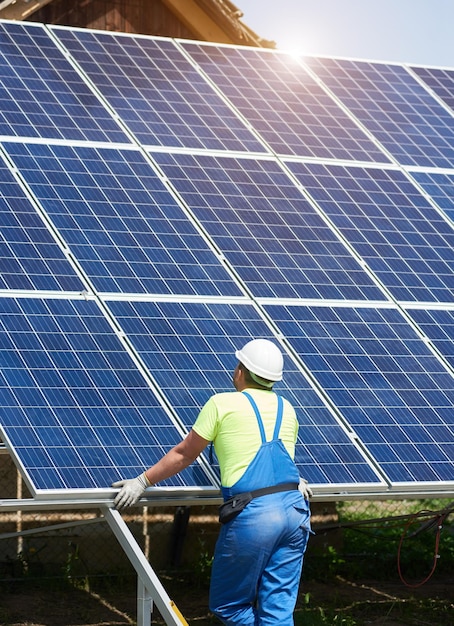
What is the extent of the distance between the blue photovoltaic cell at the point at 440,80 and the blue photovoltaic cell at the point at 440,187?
184 centimetres

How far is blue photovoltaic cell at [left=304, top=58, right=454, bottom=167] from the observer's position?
1346cm

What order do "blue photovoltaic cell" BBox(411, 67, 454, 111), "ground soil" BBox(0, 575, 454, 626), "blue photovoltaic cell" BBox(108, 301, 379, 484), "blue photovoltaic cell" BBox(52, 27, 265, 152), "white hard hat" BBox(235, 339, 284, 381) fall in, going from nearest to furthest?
"white hard hat" BBox(235, 339, 284, 381)
"blue photovoltaic cell" BBox(108, 301, 379, 484)
"ground soil" BBox(0, 575, 454, 626)
"blue photovoltaic cell" BBox(52, 27, 265, 152)
"blue photovoltaic cell" BBox(411, 67, 454, 111)

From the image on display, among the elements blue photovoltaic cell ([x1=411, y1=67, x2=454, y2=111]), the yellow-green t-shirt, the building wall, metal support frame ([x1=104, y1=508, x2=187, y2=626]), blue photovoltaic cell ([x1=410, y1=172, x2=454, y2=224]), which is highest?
the building wall

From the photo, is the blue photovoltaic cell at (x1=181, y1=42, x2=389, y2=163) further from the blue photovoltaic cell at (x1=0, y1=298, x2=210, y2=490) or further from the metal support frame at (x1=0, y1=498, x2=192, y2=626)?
the metal support frame at (x1=0, y1=498, x2=192, y2=626)

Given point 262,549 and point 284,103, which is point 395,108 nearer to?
point 284,103

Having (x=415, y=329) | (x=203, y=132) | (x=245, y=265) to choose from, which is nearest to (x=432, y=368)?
(x=415, y=329)

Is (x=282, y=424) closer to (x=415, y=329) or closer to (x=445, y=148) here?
(x=415, y=329)

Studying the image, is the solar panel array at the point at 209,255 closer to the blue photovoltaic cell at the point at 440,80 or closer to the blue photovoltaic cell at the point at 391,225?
the blue photovoltaic cell at the point at 391,225

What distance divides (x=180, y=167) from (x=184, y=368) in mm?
2891

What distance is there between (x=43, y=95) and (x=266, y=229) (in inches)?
108

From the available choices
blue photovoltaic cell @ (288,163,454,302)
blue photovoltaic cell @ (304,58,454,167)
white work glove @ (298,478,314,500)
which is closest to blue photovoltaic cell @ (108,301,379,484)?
white work glove @ (298,478,314,500)

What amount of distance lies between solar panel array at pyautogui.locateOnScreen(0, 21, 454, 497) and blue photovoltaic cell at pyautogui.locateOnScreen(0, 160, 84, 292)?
18 millimetres

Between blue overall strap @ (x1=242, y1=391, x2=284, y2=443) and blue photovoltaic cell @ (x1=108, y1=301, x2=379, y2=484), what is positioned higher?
blue photovoltaic cell @ (x1=108, y1=301, x2=379, y2=484)

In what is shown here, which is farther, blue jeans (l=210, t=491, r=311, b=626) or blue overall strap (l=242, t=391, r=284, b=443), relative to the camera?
blue overall strap (l=242, t=391, r=284, b=443)
